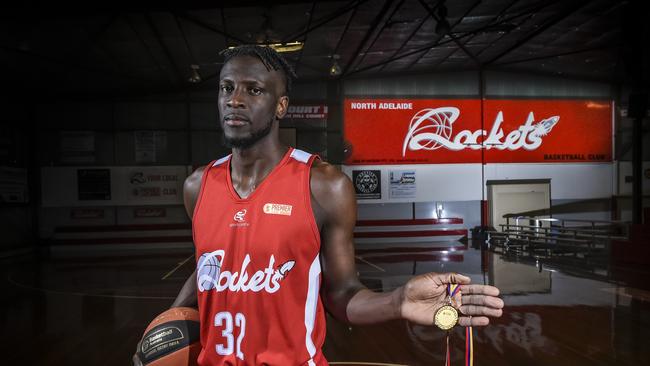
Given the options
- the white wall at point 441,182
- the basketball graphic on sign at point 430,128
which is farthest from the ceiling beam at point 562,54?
the white wall at point 441,182

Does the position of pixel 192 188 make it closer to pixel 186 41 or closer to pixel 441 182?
pixel 186 41

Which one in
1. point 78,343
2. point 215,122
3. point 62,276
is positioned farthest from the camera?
point 215,122

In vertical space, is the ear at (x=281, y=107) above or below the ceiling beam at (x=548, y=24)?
below

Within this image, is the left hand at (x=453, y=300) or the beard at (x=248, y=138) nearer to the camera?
the left hand at (x=453, y=300)

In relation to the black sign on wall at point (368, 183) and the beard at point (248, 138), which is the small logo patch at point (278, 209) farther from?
the black sign on wall at point (368, 183)

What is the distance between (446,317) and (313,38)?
29.3 ft

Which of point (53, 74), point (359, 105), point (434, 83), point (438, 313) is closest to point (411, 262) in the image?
point (359, 105)

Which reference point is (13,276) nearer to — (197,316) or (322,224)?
(197,316)

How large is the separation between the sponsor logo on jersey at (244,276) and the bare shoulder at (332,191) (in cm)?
21

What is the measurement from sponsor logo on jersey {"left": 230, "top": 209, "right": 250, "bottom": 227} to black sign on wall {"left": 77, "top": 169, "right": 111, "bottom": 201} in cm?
1172

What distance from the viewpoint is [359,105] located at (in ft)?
40.4

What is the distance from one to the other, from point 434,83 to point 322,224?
39.8 feet

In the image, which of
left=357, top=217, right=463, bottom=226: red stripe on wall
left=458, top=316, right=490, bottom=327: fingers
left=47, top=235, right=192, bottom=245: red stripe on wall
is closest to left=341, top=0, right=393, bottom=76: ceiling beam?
left=357, top=217, right=463, bottom=226: red stripe on wall

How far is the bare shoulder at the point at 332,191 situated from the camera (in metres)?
1.38
